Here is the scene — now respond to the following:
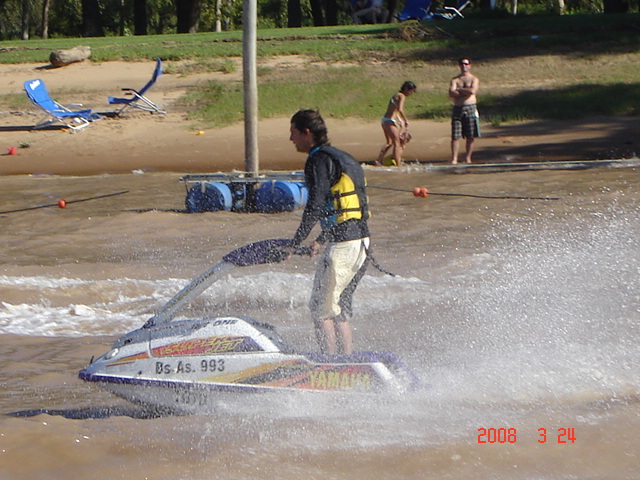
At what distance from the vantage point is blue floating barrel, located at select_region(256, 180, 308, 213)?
Answer: 41.6 ft

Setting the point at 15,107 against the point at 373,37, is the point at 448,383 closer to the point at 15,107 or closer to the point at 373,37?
the point at 15,107

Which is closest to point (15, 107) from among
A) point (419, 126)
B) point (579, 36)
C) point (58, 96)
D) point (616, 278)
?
point (58, 96)

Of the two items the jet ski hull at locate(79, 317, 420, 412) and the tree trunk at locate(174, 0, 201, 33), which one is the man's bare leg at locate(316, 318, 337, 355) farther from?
the tree trunk at locate(174, 0, 201, 33)

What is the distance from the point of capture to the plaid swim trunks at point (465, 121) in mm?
15453

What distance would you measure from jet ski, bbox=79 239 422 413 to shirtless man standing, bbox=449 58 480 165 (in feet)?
34.6

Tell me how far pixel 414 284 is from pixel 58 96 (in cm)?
1676

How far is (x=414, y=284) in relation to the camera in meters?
8.95

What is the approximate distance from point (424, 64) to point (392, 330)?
57.8 ft

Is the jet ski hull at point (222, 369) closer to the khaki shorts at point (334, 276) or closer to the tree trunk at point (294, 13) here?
the khaki shorts at point (334, 276)

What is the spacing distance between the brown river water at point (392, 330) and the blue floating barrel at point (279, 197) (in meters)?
0.41

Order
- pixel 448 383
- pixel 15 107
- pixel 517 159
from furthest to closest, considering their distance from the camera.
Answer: pixel 15 107 → pixel 517 159 → pixel 448 383

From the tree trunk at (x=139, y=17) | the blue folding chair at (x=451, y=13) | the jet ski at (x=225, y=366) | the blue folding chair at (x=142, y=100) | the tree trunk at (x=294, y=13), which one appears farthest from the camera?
the tree trunk at (x=139, y=17)

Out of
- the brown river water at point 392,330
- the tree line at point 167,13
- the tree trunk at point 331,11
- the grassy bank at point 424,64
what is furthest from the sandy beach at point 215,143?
the tree line at point 167,13

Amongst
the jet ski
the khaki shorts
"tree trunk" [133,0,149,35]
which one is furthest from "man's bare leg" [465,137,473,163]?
"tree trunk" [133,0,149,35]
